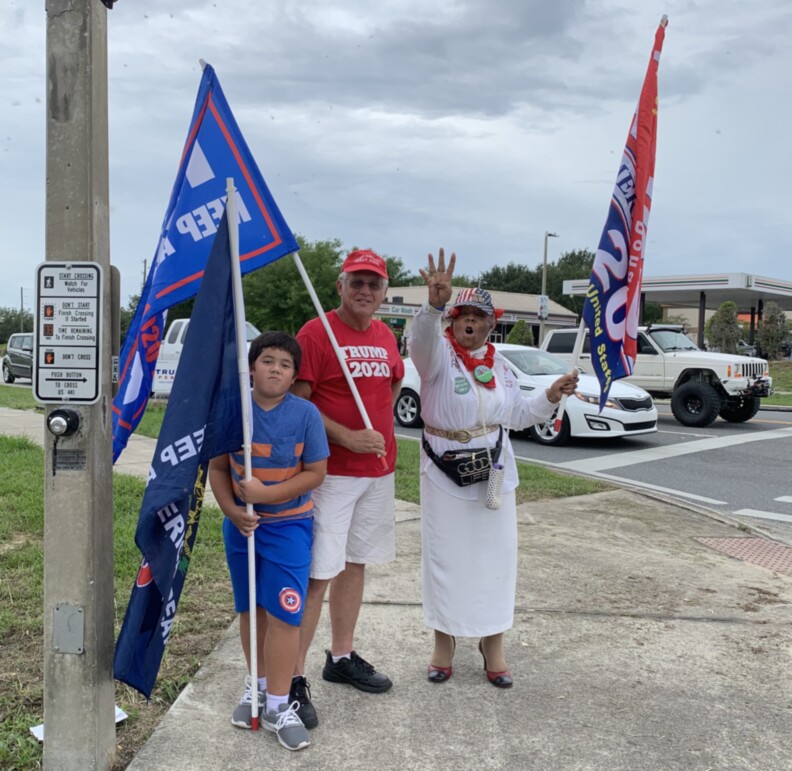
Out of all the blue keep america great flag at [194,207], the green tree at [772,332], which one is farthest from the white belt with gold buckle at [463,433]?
the green tree at [772,332]

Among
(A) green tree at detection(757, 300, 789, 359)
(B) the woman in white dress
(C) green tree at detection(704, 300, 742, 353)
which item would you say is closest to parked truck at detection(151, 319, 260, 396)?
(B) the woman in white dress

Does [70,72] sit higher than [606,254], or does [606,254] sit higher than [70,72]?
[70,72]

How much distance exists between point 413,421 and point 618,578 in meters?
9.12

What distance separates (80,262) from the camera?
2611 millimetres

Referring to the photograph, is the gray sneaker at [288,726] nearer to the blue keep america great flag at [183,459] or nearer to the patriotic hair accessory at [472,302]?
the blue keep america great flag at [183,459]

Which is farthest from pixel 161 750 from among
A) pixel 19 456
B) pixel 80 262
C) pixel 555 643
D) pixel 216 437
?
pixel 19 456

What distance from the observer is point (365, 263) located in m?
3.46

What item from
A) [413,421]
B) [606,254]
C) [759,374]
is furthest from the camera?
[759,374]

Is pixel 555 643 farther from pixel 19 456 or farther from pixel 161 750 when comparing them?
pixel 19 456

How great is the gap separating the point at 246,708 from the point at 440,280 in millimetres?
1885

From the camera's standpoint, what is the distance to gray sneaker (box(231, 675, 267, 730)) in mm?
3199

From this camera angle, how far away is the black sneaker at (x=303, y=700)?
10.6 ft

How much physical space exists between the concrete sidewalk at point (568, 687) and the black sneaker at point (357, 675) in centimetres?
5

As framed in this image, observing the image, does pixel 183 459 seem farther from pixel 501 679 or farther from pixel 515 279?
pixel 515 279
